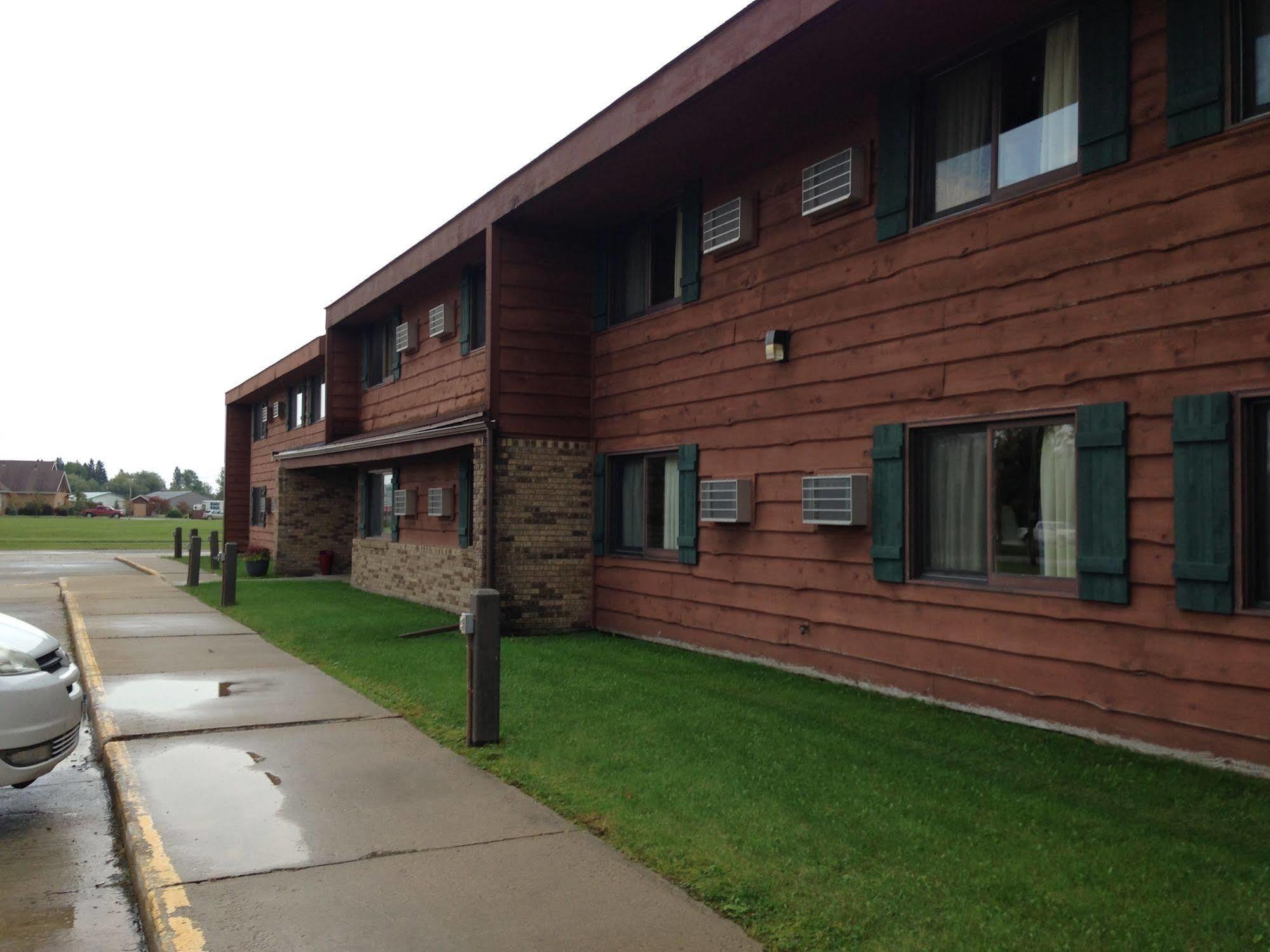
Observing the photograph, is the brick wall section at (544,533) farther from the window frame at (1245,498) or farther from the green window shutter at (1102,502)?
the window frame at (1245,498)

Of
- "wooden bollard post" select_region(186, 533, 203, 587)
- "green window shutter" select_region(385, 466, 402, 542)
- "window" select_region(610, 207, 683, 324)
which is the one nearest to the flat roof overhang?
"green window shutter" select_region(385, 466, 402, 542)

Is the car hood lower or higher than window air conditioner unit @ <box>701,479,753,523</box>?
lower

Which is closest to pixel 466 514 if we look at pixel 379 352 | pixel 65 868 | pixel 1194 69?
pixel 379 352

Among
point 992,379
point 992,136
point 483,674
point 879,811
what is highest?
point 992,136

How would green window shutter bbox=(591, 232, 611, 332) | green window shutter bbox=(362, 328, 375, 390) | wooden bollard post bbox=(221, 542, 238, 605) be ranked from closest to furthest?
green window shutter bbox=(591, 232, 611, 332) → wooden bollard post bbox=(221, 542, 238, 605) → green window shutter bbox=(362, 328, 375, 390)

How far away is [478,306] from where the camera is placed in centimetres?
1485

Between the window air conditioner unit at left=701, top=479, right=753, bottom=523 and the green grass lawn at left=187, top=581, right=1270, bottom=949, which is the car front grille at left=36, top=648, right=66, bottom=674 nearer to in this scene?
the green grass lawn at left=187, top=581, right=1270, bottom=949

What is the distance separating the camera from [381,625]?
511 inches

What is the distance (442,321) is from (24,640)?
35.3 ft

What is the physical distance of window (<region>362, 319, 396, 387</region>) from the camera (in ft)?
62.0

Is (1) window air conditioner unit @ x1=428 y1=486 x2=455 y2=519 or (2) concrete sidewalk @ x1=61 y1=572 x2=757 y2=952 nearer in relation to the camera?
(2) concrete sidewalk @ x1=61 y1=572 x2=757 y2=952

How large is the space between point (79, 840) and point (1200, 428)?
6673 mm

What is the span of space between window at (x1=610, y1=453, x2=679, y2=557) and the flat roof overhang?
186 centimetres

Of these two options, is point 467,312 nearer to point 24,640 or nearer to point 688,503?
point 688,503
